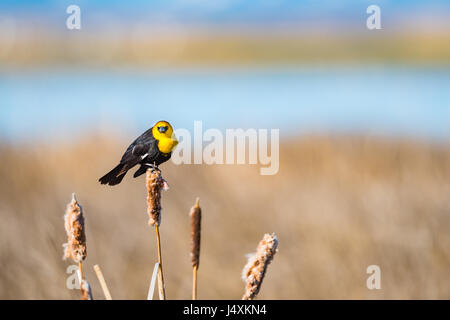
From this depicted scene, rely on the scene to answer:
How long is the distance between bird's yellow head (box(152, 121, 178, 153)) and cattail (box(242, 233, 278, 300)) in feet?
0.90

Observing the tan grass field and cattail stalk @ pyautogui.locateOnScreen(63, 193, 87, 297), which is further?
the tan grass field

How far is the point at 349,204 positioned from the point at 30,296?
2.15 metres

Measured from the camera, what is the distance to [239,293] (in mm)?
3400

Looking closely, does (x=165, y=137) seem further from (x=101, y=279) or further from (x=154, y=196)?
(x=101, y=279)

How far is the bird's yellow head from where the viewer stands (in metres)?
1.13

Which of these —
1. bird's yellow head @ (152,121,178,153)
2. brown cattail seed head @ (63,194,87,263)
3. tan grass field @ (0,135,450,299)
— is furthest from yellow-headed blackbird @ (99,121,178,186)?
tan grass field @ (0,135,450,299)

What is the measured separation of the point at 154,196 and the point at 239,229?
2.87 metres

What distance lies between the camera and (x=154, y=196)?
105 centimetres

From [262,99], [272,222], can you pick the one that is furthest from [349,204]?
[262,99]

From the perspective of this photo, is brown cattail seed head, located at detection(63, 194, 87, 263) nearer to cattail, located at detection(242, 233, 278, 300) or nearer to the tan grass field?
cattail, located at detection(242, 233, 278, 300)

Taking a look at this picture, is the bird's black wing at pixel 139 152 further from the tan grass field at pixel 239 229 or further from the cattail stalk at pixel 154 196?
the tan grass field at pixel 239 229

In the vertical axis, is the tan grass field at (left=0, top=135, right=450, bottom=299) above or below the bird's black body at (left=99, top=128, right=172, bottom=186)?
below

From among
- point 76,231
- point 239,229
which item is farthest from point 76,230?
point 239,229
